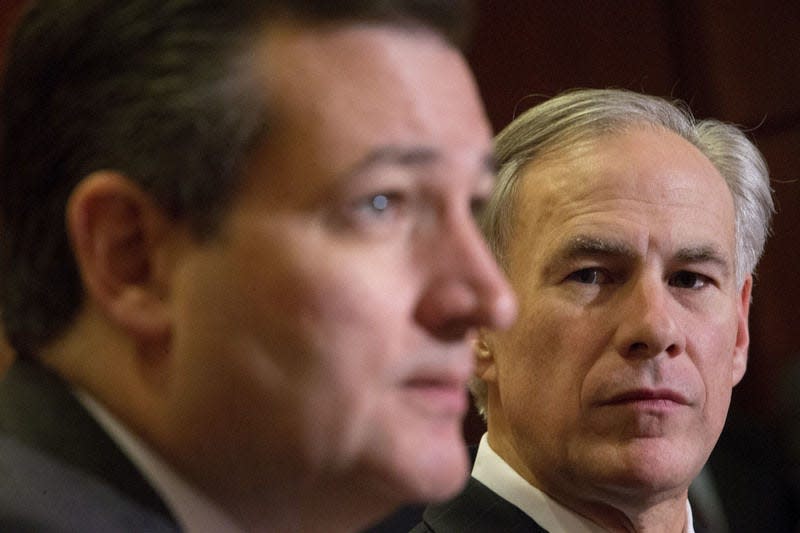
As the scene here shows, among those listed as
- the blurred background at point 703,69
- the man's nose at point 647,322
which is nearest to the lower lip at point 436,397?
the man's nose at point 647,322

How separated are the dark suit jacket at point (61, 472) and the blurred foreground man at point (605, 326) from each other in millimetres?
1028

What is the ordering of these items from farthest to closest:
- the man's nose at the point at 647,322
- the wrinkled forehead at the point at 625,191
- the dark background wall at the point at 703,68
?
the dark background wall at the point at 703,68 < the wrinkled forehead at the point at 625,191 < the man's nose at the point at 647,322

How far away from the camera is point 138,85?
1183 mm

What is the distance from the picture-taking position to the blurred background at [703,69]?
4.02m

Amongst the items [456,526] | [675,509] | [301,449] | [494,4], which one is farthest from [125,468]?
[494,4]

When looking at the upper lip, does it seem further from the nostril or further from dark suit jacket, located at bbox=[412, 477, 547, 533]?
dark suit jacket, located at bbox=[412, 477, 547, 533]

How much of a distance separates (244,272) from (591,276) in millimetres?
1093

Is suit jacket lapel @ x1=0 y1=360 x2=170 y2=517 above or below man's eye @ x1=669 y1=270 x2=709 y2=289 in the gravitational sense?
above

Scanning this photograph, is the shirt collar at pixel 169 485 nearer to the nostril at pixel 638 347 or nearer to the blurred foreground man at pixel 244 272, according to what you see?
the blurred foreground man at pixel 244 272

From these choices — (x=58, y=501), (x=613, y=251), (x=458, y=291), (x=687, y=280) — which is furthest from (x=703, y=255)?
(x=58, y=501)

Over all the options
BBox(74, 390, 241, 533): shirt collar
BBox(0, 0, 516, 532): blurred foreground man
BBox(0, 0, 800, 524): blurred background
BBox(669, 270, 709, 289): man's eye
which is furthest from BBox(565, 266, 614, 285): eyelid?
BBox(0, 0, 800, 524): blurred background

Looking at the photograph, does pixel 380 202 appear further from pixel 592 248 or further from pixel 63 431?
pixel 592 248

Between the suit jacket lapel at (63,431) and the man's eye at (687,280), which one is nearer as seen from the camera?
the suit jacket lapel at (63,431)

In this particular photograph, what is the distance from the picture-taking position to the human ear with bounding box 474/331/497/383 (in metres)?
2.27
